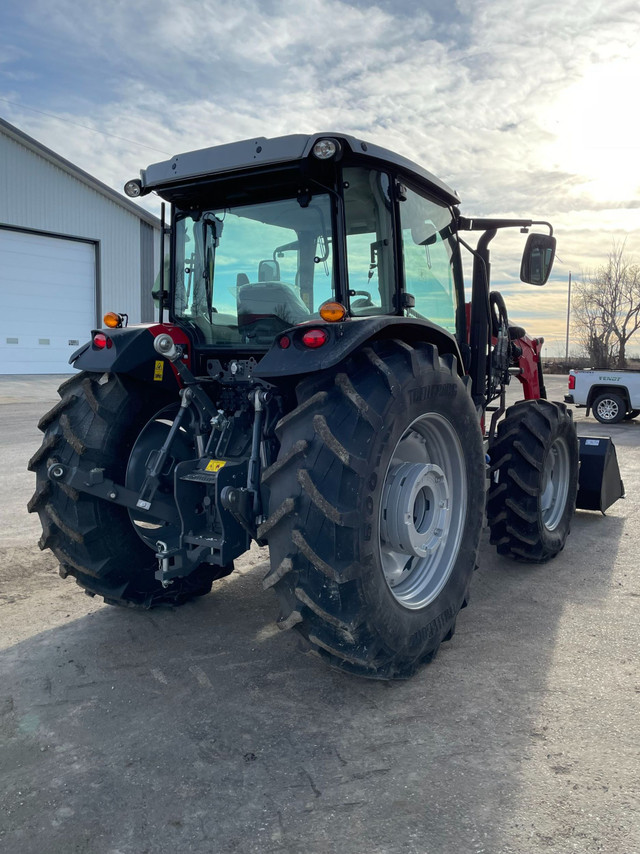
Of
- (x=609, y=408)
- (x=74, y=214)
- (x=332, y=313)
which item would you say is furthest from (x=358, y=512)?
(x=74, y=214)

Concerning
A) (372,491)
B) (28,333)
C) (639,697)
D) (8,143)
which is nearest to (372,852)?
(372,491)

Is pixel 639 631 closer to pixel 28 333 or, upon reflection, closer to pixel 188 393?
pixel 188 393

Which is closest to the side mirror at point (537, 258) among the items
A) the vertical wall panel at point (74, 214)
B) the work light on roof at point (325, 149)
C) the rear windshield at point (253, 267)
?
the rear windshield at point (253, 267)

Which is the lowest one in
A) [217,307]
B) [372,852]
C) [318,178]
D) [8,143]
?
[372,852]

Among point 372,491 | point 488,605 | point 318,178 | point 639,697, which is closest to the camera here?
point 372,491

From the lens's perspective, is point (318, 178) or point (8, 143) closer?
point (318, 178)

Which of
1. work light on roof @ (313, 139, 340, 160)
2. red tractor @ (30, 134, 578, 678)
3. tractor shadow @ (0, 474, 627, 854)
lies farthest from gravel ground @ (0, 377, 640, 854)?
work light on roof @ (313, 139, 340, 160)

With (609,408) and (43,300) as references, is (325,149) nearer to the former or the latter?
(609,408)

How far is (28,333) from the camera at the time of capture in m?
21.4

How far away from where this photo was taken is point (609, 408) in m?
15.9

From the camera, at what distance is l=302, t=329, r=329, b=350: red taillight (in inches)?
→ 112

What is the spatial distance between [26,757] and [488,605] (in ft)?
8.70

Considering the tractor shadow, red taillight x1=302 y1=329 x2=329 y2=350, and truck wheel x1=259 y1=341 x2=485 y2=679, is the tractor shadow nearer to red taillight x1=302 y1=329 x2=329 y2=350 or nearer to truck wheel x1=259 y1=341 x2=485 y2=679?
truck wheel x1=259 y1=341 x2=485 y2=679

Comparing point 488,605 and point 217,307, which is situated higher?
point 217,307
